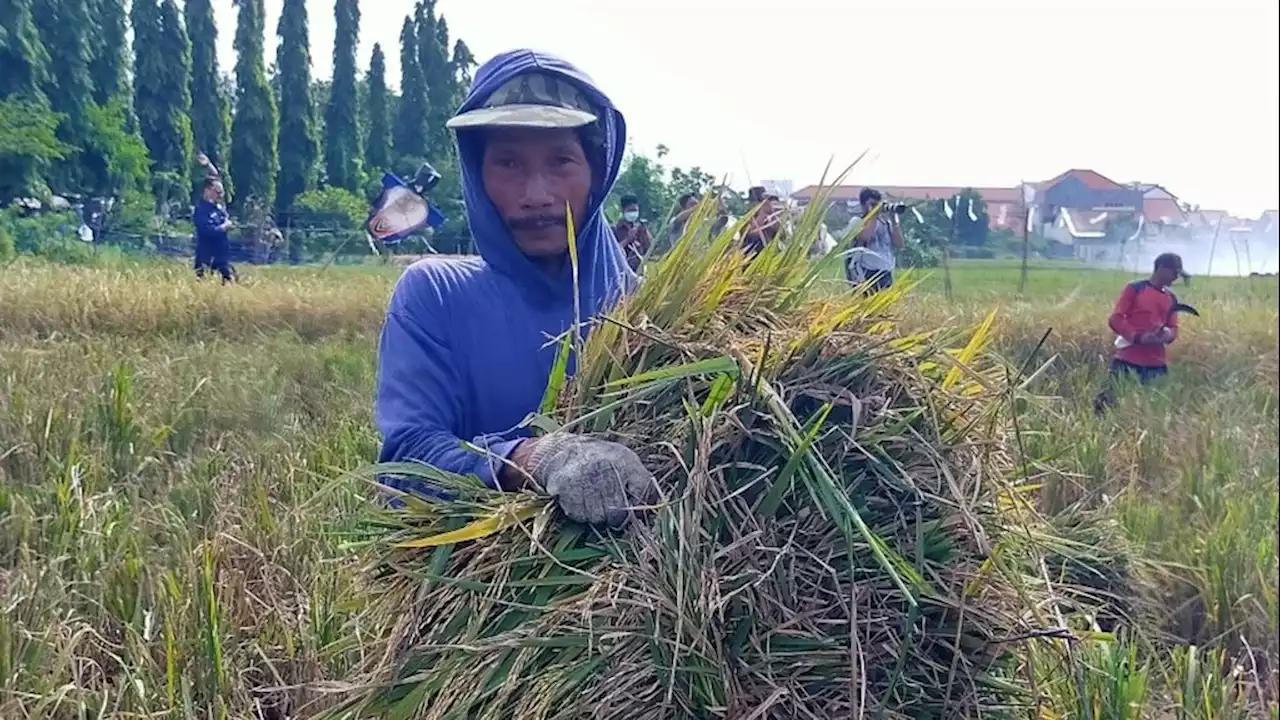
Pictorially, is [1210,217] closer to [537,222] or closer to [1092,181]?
[1092,181]

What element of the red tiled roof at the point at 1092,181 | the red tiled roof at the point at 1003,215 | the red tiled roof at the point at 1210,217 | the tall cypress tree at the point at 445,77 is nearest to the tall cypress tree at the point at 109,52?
the tall cypress tree at the point at 445,77

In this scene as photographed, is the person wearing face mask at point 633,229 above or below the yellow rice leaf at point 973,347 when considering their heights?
above

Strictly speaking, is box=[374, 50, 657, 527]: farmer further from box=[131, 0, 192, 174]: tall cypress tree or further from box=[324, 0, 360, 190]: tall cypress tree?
box=[324, 0, 360, 190]: tall cypress tree

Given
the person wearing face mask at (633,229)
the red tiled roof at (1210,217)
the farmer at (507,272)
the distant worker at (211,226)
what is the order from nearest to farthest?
the farmer at (507,272) → the person wearing face mask at (633,229) → the distant worker at (211,226) → the red tiled roof at (1210,217)

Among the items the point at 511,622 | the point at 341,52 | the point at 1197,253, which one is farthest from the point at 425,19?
the point at 1197,253

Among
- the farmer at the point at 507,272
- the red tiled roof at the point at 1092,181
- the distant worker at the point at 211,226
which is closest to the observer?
the farmer at the point at 507,272

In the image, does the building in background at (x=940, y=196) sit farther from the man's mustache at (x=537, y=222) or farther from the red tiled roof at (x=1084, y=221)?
the red tiled roof at (x=1084, y=221)

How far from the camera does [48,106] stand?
2.86m

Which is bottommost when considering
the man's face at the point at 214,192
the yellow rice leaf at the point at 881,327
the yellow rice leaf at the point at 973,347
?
the yellow rice leaf at the point at 973,347

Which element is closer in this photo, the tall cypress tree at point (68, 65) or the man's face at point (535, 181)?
the man's face at point (535, 181)

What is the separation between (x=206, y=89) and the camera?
129 inches

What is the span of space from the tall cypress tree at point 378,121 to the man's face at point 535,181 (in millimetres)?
2017

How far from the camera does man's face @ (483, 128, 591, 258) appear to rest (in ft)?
6.02

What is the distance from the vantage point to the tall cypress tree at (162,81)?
307 cm
